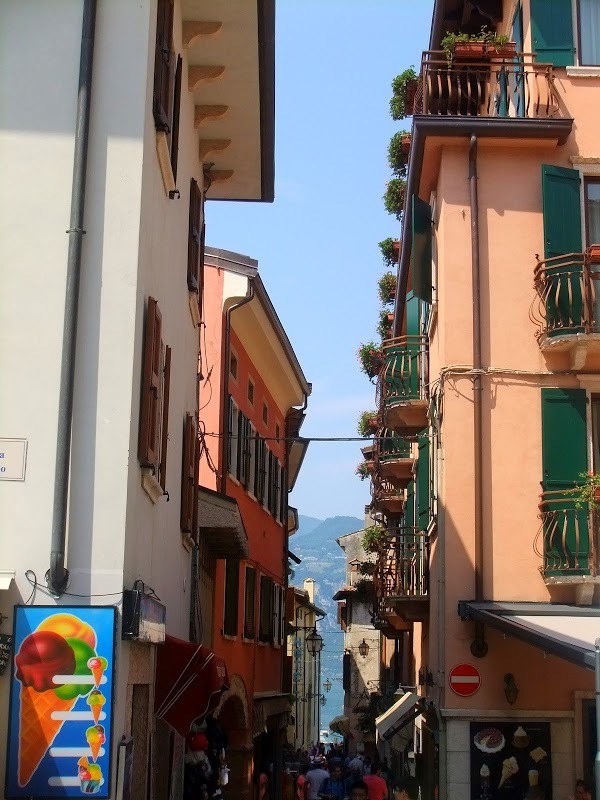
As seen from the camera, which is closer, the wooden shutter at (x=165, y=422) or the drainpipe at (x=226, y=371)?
the wooden shutter at (x=165, y=422)

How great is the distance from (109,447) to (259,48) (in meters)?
5.71

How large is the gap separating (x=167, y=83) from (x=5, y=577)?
4.66 m

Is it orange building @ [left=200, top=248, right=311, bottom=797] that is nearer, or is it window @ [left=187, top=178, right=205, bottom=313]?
window @ [left=187, top=178, right=205, bottom=313]

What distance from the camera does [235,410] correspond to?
71.1 feet

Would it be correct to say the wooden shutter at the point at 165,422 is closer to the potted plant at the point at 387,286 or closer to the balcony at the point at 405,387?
the balcony at the point at 405,387

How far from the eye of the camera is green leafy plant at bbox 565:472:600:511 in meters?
14.1

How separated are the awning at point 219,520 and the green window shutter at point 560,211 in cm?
540

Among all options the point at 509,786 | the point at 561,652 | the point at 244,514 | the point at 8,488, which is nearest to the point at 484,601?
the point at 509,786

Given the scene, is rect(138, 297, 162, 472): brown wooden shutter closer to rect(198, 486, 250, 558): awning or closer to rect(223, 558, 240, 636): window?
rect(198, 486, 250, 558): awning

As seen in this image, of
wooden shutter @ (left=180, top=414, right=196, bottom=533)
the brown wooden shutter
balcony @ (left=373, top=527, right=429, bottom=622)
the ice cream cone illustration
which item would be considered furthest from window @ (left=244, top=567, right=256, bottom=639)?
the ice cream cone illustration

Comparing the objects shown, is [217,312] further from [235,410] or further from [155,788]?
[155,788]

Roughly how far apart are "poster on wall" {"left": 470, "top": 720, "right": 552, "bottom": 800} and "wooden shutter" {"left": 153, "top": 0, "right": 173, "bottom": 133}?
314 inches

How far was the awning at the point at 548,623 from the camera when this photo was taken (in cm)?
1064

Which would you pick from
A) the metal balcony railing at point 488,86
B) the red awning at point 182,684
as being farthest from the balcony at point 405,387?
the red awning at point 182,684
